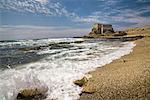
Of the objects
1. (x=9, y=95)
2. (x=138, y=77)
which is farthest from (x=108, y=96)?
(x=9, y=95)

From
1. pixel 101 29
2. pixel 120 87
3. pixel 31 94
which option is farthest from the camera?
pixel 101 29

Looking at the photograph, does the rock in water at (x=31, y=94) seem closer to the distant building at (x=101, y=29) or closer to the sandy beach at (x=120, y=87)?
the sandy beach at (x=120, y=87)

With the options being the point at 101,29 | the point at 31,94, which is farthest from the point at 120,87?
the point at 101,29

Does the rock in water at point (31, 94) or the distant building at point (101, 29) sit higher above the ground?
the distant building at point (101, 29)

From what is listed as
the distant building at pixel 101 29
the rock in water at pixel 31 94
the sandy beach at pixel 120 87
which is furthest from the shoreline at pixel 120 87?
the distant building at pixel 101 29

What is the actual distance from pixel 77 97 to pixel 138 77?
362 centimetres

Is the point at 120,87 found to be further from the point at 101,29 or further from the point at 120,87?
the point at 101,29

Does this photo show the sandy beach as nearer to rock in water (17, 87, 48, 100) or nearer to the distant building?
rock in water (17, 87, 48, 100)

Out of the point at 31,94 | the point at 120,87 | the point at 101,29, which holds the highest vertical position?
the point at 101,29

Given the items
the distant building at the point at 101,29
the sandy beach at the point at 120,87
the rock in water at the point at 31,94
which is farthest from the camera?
the distant building at the point at 101,29

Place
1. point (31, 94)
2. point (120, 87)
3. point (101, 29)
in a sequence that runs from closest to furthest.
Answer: point (120, 87)
point (31, 94)
point (101, 29)

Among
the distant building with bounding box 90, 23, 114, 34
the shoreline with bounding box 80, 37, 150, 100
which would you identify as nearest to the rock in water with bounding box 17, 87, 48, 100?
the shoreline with bounding box 80, 37, 150, 100

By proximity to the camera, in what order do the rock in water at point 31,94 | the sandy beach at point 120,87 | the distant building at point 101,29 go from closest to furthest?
the sandy beach at point 120,87 → the rock in water at point 31,94 → the distant building at point 101,29

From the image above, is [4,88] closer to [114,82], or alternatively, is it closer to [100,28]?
[114,82]
